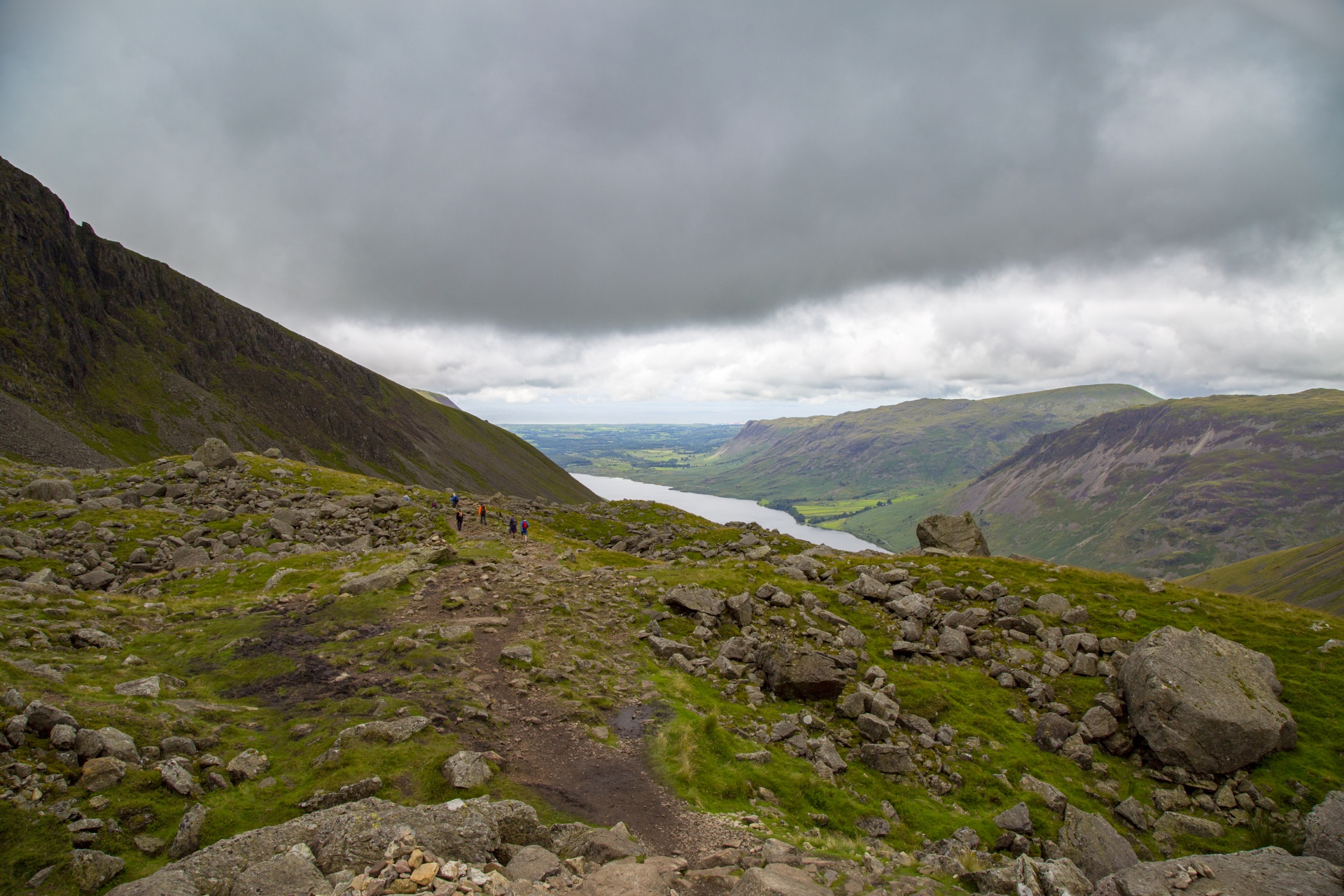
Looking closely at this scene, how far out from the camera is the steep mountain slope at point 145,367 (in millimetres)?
117250

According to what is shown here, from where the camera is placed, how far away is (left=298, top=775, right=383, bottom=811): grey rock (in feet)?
37.2

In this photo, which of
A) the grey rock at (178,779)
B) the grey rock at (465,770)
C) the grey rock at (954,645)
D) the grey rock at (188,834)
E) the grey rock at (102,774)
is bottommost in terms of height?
the grey rock at (954,645)

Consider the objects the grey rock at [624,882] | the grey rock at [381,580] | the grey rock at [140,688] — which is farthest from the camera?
the grey rock at [381,580]

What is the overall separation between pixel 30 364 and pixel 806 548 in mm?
162214

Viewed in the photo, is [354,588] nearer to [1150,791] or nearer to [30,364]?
[1150,791]

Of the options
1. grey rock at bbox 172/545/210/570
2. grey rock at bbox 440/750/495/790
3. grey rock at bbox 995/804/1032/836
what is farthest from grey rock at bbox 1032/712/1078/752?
grey rock at bbox 172/545/210/570

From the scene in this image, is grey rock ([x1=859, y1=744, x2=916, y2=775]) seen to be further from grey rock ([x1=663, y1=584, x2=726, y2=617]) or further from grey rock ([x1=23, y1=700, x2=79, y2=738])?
grey rock ([x1=23, y1=700, x2=79, y2=738])

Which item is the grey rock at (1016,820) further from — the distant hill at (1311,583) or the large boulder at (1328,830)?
the distant hill at (1311,583)

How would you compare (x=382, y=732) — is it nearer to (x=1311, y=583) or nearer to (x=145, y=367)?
(x=145, y=367)

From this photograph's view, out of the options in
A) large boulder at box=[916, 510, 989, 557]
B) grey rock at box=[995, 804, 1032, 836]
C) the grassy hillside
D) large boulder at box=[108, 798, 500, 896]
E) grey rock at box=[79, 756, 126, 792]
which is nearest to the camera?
large boulder at box=[108, 798, 500, 896]

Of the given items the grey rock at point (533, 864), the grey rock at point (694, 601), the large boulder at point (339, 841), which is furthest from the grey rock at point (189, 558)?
the grey rock at point (533, 864)

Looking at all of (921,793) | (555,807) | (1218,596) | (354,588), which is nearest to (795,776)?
(921,793)

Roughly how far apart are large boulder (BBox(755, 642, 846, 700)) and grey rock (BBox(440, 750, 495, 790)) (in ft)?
38.9

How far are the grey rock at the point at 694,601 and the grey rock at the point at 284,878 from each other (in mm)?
19211
